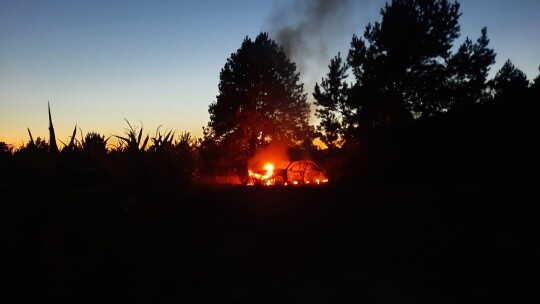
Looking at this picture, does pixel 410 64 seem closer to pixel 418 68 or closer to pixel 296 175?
pixel 418 68

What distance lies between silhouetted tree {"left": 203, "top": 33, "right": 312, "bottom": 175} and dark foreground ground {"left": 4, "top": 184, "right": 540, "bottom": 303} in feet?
97.2

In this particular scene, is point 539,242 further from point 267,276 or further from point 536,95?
point 536,95

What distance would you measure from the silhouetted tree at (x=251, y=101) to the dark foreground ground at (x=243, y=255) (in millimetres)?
29630

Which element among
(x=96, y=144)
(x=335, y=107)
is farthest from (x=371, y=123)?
(x=96, y=144)

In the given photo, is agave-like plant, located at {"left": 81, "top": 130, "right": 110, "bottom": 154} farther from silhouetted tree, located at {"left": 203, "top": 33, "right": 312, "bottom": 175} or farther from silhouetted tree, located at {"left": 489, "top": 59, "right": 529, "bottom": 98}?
silhouetted tree, located at {"left": 203, "top": 33, "right": 312, "bottom": 175}

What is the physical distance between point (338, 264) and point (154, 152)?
5162 mm

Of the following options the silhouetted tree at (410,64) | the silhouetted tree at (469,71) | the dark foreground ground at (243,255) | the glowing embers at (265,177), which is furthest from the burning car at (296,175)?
the dark foreground ground at (243,255)

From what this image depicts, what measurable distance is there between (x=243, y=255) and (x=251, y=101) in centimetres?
3286

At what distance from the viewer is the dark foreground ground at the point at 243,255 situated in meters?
5.86

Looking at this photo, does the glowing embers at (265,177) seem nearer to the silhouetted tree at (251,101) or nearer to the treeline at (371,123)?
the treeline at (371,123)

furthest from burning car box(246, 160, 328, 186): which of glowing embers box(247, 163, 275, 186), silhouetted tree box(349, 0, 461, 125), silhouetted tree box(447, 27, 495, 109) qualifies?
silhouetted tree box(447, 27, 495, 109)

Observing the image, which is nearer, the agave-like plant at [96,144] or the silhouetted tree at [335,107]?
the agave-like plant at [96,144]

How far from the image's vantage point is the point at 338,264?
739cm

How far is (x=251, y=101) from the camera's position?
131 ft
